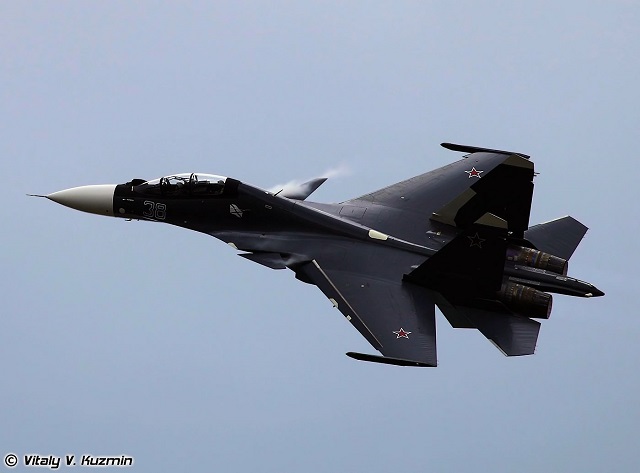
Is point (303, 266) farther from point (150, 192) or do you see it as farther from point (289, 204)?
point (150, 192)

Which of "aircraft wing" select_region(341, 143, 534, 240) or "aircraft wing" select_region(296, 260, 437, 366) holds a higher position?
"aircraft wing" select_region(341, 143, 534, 240)

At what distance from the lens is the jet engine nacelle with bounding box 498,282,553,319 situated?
31.8 m

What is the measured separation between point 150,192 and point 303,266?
188 inches

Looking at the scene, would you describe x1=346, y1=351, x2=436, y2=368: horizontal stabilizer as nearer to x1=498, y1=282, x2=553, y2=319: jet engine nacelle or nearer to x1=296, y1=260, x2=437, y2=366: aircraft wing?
x1=296, y1=260, x2=437, y2=366: aircraft wing

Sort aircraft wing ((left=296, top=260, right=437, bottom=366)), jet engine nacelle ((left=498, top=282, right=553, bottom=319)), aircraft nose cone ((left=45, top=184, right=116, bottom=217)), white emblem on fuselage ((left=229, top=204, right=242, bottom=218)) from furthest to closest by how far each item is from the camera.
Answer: aircraft nose cone ((left=45, top=184, right=116, bottom=217)), white emblem on fuselage ((left=229, top=204, right=242, bottom=218)), jet engine nacelle ((left=498, top=282, right=553, bottom=319)), aircraft wing ((left=296, top=260, right=437, bottom=366))

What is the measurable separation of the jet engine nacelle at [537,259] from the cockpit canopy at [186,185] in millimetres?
7689

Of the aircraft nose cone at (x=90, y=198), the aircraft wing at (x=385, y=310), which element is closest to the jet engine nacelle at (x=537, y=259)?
the aircraft wing at (x=385, y=310)

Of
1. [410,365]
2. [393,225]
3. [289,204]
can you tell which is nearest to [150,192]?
[289,204]

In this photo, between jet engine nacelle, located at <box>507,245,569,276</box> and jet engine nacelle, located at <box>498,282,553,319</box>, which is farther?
jet engine nacelle, located at <box>507,245,569,276</box>

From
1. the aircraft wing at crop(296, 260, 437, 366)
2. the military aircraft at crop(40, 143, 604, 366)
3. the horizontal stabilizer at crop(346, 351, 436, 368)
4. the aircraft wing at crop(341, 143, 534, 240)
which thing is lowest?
the horizontal stabilizer at crop(346, 351, 436, 368)

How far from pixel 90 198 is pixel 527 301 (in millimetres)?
11869

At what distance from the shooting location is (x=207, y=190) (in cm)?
3419

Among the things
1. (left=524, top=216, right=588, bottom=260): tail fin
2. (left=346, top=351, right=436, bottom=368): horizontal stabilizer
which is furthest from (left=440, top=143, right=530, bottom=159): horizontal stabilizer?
(left=346, top=351, right=436, bottom=368): horizontal stabilizer

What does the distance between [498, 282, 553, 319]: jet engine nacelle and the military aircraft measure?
0.08 feet
